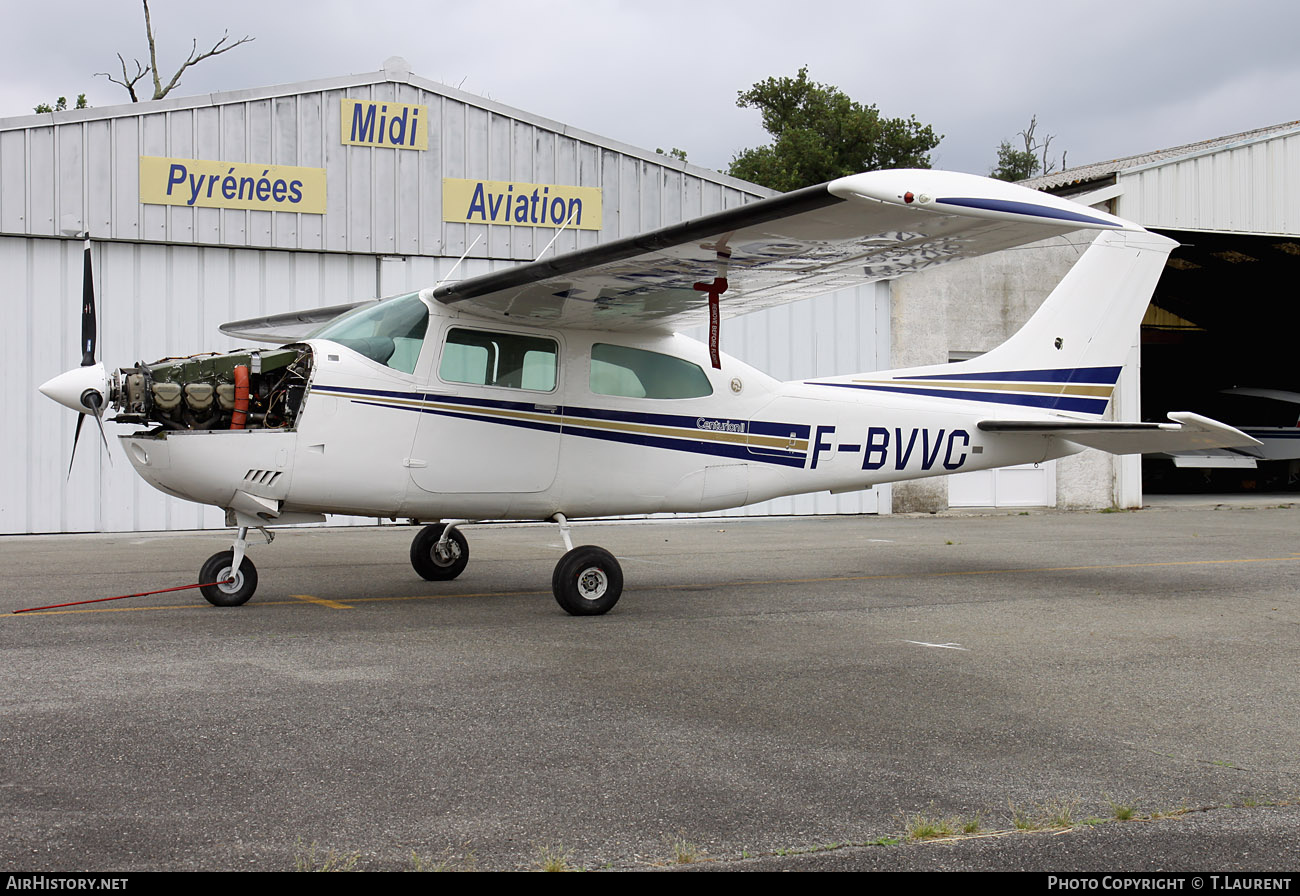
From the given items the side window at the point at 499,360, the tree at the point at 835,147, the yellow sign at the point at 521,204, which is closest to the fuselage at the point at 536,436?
the side window at the point at 499,360

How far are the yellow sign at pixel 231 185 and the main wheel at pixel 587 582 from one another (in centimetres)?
1010

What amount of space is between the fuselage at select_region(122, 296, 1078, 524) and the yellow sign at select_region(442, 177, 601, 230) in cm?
857

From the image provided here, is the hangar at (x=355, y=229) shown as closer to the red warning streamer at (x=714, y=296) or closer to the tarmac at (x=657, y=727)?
the tarmac at (x=657, y=727)

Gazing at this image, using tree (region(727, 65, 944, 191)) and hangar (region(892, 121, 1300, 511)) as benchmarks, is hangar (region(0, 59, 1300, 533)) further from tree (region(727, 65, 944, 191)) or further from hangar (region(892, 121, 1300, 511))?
tree (region(727, 65, 944, 191))

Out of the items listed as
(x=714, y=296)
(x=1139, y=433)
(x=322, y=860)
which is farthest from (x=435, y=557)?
(x=322, y=860)

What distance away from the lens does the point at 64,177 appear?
14.9 meters

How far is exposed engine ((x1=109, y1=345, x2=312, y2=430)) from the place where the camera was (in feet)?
23.3

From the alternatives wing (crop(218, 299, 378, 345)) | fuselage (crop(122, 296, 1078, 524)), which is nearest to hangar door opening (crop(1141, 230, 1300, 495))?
fuselage (crop(122, 296, 1078, 524))

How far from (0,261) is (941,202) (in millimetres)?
13880

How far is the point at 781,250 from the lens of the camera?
6.95 meters

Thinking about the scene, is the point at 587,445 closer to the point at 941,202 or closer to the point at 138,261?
the point at 941,202

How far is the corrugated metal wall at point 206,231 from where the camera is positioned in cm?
1488

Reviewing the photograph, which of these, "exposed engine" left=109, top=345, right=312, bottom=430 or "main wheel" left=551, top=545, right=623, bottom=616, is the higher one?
"exposed engine" left=109, top=345, right=312, bottom=430

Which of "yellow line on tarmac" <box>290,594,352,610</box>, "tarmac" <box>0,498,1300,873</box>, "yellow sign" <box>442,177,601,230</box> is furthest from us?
"yellow sign" <box>442,177,601,230</box>
